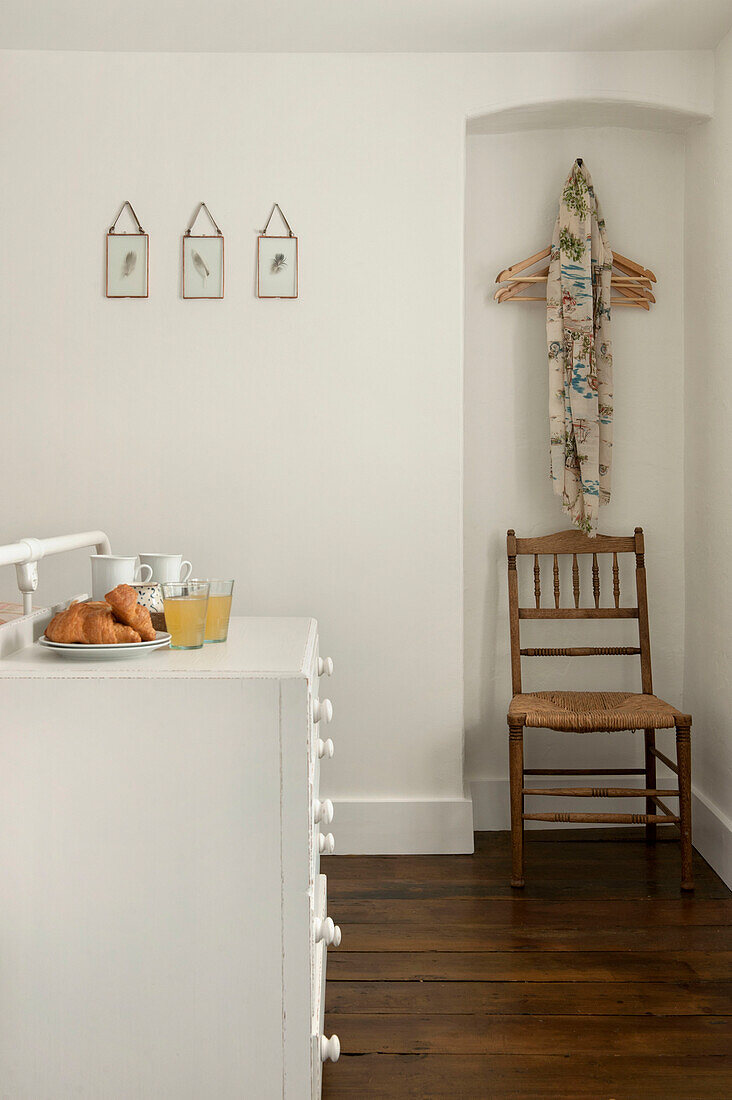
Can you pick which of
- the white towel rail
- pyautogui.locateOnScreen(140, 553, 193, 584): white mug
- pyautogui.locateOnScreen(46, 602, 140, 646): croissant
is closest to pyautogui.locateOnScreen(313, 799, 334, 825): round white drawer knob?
pyautogui.locateOnScreen(46, 602, 140, 646): croissant

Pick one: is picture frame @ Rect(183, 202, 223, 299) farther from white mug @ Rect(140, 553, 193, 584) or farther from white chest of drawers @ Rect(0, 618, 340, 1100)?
white chest of drawers @ Rect(0, 618, 340, 1100)

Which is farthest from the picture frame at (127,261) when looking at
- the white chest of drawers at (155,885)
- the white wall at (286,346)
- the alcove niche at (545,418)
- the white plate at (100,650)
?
the white chest of drawers at (155,885)

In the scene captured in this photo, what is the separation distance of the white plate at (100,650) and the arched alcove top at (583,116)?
217 centimetres

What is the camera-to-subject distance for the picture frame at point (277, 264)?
278 centimetres

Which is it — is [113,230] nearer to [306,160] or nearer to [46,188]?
[46,188]

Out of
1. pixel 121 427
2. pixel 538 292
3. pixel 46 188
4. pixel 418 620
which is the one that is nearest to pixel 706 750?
pixel 418 620

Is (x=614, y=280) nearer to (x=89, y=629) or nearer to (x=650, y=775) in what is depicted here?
(x=650, y=775)

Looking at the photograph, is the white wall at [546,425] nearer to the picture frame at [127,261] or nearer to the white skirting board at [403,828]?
the white skirting board at [403,828]

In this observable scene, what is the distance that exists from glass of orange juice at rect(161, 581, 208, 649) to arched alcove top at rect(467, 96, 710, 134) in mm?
2023

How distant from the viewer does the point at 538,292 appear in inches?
119

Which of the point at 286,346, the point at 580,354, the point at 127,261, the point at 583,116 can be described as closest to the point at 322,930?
the point at 286,346

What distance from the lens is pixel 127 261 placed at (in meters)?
2.78

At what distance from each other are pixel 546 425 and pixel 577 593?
589 millimetres

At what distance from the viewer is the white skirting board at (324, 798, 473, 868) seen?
9.21 feet
